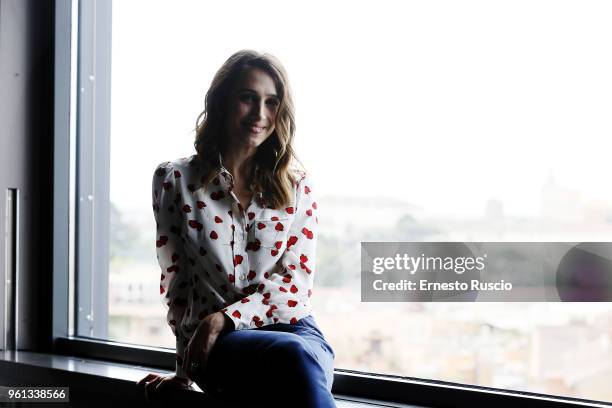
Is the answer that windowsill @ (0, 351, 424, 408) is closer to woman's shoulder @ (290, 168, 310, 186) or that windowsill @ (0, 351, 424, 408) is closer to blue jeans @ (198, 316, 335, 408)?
blue jeans @ (198, 316, 335, 408)

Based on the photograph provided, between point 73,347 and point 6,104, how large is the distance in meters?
0.74

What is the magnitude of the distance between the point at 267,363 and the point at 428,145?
24.1 inches

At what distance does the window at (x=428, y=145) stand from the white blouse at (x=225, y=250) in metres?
0.19

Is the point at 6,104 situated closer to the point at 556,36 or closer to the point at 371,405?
the point at 371,405

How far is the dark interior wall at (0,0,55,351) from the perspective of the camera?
7.16 feet

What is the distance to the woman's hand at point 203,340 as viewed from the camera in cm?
143

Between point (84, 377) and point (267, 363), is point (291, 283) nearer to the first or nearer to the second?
point (267, 363)

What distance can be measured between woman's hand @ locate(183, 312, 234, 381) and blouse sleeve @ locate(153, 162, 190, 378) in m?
0.13

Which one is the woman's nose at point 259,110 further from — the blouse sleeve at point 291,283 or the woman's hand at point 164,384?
the woman's hand at point 164,384

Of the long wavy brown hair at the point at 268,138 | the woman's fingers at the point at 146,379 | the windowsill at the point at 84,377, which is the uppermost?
the long wavy brown hair at the point at 268,138

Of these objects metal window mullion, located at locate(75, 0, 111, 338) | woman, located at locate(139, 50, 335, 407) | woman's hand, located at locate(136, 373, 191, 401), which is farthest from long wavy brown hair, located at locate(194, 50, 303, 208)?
metal window mullion, located at locate(75, 0, 111, 338)

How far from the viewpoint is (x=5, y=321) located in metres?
2.17

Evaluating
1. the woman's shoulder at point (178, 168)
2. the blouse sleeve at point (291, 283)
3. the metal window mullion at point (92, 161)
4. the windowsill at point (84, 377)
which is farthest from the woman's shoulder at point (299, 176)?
the metal window mullion at point (92, 161)

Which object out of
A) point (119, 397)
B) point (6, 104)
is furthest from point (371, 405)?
point (6, 104)
